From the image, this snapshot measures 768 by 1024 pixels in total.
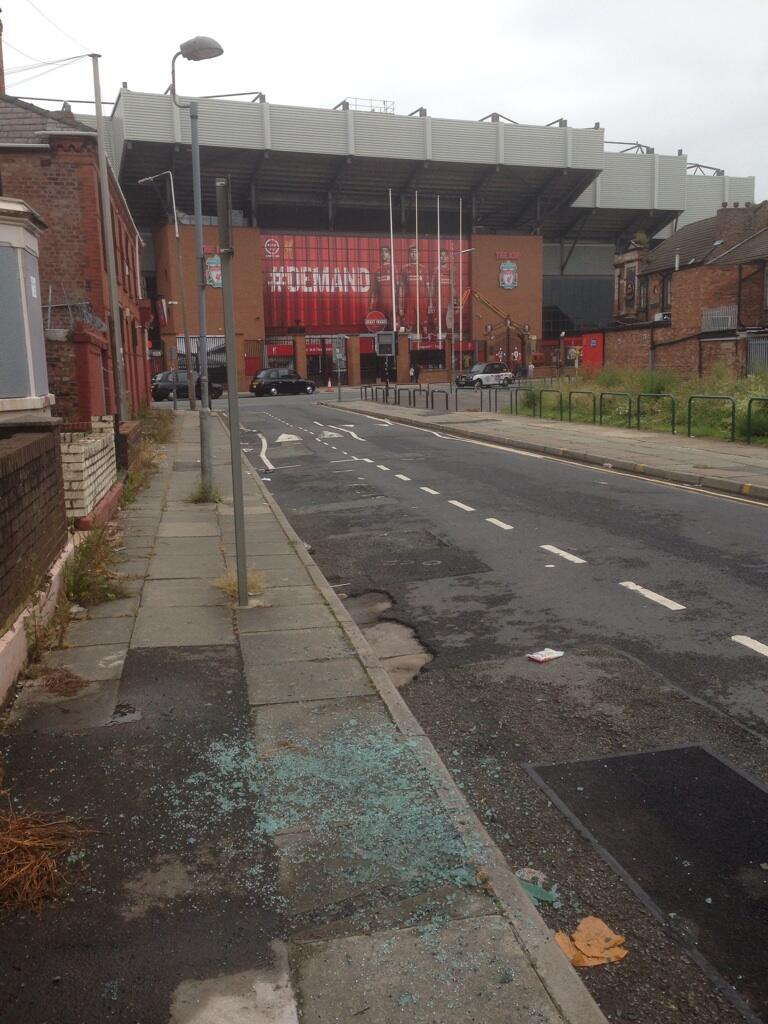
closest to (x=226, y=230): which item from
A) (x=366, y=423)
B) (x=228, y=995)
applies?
(x=228, y=995)

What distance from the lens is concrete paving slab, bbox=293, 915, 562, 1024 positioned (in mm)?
2922

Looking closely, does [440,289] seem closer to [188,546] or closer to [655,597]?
[188,546]

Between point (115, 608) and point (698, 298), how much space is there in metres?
49.5

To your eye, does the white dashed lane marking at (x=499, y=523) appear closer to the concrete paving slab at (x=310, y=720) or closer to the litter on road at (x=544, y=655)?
the litter on road at (x=544, y=655)

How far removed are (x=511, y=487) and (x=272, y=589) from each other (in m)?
8.07

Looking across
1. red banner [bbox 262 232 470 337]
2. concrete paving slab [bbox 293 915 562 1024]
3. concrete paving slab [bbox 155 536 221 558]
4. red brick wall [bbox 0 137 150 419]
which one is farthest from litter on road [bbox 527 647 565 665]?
red banner [bbox 262 232 470 337]

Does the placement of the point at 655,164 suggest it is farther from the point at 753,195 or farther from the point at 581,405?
the point at 581,405

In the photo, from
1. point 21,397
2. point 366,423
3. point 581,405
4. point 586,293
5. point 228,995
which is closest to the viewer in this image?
point 228,995

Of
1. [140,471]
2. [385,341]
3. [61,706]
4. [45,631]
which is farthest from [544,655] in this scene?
[385,341]

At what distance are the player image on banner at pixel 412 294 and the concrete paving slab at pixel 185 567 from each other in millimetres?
71746

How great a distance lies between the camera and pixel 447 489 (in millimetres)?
16234

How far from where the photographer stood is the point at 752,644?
6.89 meters

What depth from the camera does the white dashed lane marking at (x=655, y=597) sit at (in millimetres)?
8011

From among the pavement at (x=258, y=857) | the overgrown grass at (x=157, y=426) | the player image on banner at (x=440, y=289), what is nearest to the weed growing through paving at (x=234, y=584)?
the pavement at (x=258, y=857)
